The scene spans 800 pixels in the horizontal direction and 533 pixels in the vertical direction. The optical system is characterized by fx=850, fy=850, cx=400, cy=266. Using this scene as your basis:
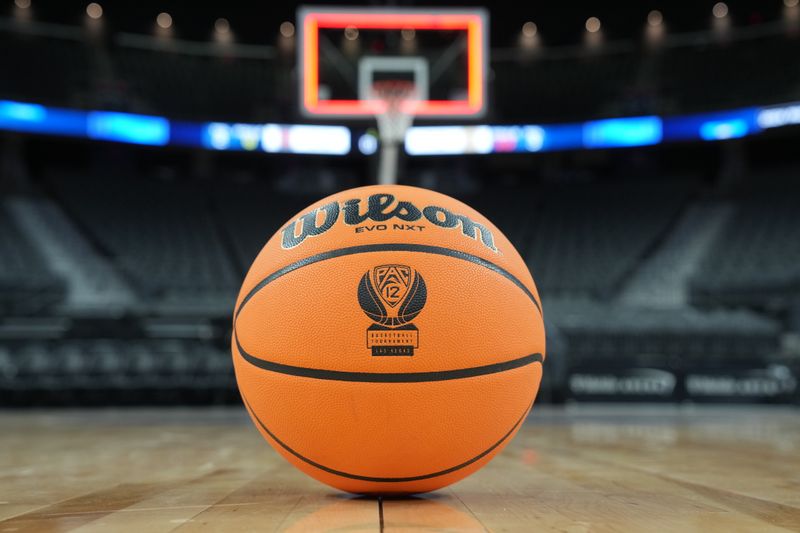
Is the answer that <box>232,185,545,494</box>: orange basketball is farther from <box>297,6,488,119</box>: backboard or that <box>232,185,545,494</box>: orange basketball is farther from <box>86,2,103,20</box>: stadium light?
<box>86,2,103,20</box>: stadium light

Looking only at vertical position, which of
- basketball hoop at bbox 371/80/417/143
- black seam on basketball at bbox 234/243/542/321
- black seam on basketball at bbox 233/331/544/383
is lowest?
black seam on basketball at bbox 233/331/544/383

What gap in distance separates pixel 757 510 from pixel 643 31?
17574 millimetres

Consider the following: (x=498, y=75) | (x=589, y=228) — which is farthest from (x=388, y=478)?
(x=498, y=75)

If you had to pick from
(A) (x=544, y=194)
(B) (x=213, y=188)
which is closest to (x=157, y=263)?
(B) (x=213, y=188)

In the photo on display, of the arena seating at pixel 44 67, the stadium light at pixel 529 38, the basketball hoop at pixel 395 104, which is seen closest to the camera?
the basketball hoop at pixel 395 104

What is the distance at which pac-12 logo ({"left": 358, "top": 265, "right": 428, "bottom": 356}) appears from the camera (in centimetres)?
222

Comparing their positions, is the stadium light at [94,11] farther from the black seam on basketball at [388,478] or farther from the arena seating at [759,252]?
the black seam on basketball at [388,478]

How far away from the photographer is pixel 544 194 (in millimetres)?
17984

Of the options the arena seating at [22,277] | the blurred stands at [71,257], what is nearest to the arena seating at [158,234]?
the blurred stands at [71,257]

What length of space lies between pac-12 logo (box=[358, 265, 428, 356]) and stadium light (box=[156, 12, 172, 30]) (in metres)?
17.1

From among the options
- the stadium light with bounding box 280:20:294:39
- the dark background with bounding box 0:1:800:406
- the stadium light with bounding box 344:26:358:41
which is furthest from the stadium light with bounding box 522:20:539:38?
the stadium light with bounding box 344:26:358:41

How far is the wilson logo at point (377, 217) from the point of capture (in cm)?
242

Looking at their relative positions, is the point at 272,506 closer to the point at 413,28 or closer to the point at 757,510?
the point at 757,510

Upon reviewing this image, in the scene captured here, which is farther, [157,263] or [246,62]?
[246,62]
